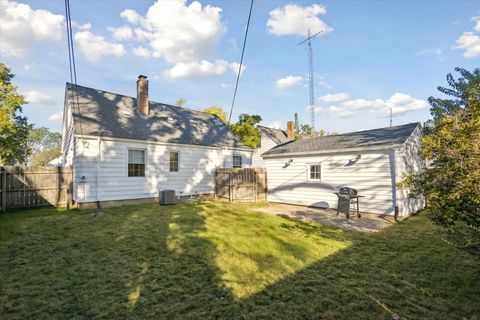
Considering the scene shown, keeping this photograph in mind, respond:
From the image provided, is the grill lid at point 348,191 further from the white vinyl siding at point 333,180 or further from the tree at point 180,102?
the tree at point 180,102

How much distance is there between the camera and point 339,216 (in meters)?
9.17

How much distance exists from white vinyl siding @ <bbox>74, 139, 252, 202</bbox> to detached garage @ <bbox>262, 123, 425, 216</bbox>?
3750 millimetres

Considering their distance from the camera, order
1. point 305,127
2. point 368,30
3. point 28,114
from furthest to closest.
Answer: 1. point 305,127
2. point 28,114
3. point 368,30

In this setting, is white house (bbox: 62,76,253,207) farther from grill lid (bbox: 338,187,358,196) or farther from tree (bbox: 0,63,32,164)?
grill lid (bbox: 338,187,358,196)

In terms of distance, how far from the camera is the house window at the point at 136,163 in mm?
11281

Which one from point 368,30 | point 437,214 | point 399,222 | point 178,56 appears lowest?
point 399,222

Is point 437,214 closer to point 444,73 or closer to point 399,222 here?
point 399,222

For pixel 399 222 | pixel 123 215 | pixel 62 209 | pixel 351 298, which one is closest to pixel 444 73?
pixel 399 222

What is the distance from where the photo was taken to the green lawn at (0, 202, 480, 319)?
3.10 metres

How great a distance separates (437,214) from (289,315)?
316 centimetres

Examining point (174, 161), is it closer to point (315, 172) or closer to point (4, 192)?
point (4, 192)

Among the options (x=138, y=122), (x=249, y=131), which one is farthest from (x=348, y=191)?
(x=249, y=131)

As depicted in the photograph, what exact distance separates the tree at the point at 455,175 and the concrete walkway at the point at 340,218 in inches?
132

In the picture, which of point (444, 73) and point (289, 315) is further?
point (444, 73)
